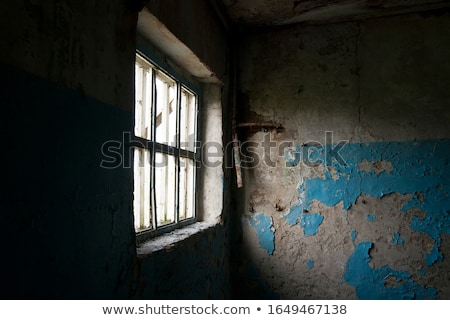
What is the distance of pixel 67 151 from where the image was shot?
117 centimetres

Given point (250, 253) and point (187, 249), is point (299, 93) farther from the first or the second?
point (187, 249)

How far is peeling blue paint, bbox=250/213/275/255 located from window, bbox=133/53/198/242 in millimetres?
686

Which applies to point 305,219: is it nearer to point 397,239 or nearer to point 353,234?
point 353,234

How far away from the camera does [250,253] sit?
3.31 metres

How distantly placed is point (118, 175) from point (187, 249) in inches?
36.2

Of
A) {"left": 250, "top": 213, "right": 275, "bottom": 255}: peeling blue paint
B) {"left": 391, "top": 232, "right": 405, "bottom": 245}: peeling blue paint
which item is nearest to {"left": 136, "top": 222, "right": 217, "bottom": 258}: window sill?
{"left": 250, "top": 213, "right": 275, "bottom": 255}: peeling blue paint

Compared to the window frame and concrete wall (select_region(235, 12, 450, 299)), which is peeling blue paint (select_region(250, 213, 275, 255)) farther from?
the window frame

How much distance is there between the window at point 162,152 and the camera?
200cm

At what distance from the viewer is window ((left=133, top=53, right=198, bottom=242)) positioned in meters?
2.00

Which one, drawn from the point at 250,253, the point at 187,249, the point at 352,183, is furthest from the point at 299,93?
the point at 187,249

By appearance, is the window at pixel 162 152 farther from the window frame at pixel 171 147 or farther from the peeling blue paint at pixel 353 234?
the peeling blue paint at pixel 353 234

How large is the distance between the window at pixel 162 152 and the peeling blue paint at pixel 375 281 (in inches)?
56.1

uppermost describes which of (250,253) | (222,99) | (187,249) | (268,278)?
(222,99)

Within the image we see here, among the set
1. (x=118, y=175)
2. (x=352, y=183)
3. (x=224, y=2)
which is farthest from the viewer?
(x=352, y=183)
